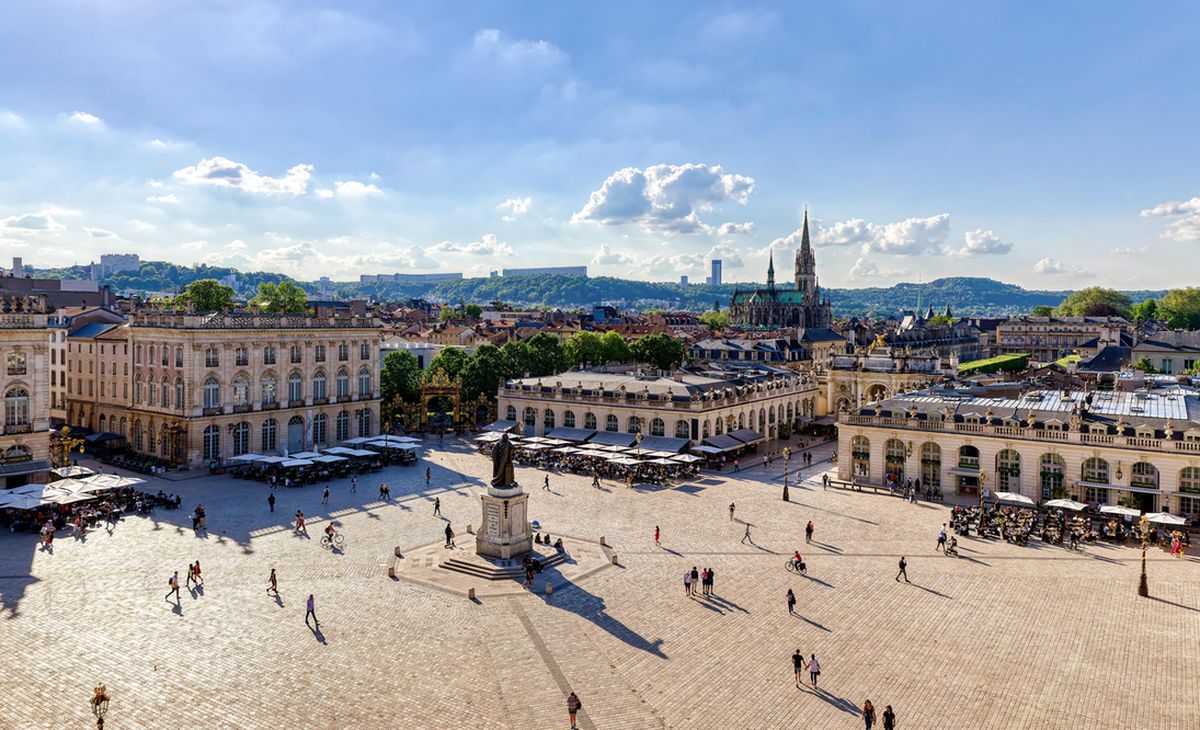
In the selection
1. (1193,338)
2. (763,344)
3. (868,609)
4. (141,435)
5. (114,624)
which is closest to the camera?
(114,624)

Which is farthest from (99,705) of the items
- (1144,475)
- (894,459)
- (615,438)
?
(1144,475)

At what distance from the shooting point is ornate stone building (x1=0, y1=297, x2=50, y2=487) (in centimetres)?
5128

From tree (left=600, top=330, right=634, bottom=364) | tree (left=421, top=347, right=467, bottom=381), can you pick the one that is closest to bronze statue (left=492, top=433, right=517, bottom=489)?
tree (left=421, top=347, right=467, bottom=381)

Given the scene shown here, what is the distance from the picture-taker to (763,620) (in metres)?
30.6

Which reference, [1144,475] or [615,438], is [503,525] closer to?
[615,438]

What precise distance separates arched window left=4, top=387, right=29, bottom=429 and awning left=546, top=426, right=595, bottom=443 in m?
36.6

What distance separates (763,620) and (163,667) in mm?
19906

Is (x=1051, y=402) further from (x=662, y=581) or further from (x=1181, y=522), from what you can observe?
(x=662, y=581)

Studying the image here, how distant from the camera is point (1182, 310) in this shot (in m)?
178

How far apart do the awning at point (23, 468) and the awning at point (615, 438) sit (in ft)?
122

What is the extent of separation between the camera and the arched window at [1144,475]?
46531mm

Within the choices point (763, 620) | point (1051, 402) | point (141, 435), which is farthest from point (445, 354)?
point (763, 620)

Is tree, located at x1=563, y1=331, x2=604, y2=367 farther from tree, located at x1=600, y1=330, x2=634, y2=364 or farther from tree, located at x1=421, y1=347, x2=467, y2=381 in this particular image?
tree, located at x1=421, y1=347, x2=467, y2=381

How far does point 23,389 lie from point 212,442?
13.5 m
